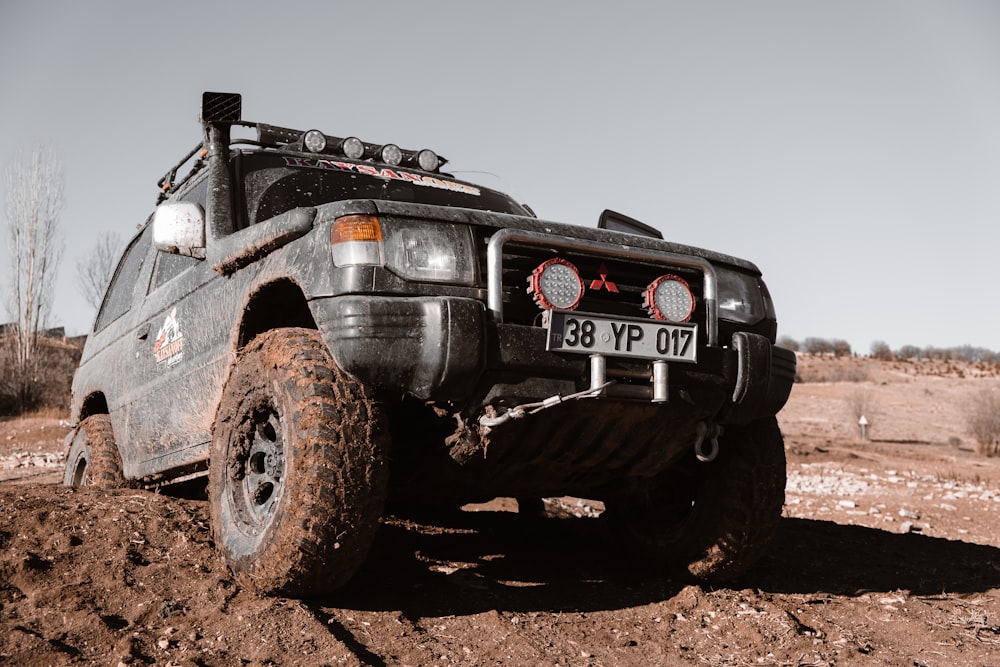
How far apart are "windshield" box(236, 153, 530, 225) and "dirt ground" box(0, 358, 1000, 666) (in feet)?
4.83

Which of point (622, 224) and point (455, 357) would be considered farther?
point (622, 224)

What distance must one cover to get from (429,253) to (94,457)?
3.18 meters

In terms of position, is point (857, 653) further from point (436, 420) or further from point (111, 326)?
point (111, 326)

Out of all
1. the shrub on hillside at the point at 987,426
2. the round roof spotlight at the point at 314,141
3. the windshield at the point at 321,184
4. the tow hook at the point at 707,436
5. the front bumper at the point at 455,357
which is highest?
the round roof spotlight at the point at 314,141

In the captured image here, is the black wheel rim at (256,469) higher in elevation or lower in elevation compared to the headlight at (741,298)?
lower

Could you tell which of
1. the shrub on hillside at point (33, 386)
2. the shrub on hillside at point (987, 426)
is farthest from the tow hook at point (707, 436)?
the shrub on hillside at point (33, 386)

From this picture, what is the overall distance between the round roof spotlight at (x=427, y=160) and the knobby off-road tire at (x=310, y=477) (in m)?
1.97

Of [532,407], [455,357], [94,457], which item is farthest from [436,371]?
[94,457]

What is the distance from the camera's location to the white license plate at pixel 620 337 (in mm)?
2789

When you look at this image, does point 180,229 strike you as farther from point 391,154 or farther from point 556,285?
point 556,285

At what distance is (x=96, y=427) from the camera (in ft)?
16.7

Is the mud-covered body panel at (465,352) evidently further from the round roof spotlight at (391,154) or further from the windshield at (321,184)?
the round roof spotlight at (391,154)

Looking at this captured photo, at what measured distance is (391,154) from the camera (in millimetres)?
4617

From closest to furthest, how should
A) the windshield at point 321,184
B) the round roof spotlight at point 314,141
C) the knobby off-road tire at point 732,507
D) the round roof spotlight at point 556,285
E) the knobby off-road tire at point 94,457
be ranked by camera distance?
the round roof spotlight at point 556,285
the knobby off-road tire at point 732,507
the windshield at point 321,184
the round roof spotlight at point 314,141
the knobby off-road tire at point 94,457
